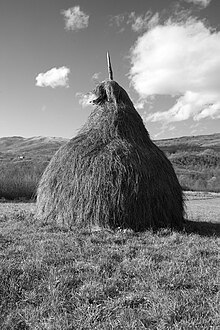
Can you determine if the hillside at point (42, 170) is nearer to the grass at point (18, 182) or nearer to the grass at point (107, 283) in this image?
the grass at point (18, 182)

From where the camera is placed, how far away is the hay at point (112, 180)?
8.67 m

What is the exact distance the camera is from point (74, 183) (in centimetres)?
904

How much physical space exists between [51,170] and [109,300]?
20.3 feet

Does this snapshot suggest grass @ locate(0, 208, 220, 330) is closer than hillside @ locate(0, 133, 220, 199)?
Yes

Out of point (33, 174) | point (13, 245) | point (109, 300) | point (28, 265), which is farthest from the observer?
point (33, 174)

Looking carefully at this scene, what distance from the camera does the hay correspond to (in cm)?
867

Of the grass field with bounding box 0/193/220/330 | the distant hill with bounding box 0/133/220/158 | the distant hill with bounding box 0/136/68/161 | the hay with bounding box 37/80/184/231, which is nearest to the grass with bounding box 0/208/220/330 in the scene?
the grass field with bounding box 0/193/220/330

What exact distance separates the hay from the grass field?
1098mm

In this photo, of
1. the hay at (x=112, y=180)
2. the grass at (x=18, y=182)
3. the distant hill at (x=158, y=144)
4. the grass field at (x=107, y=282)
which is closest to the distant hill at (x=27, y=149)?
the distant hill at (x=158, y=144)

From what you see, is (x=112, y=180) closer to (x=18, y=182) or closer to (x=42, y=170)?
(x=18, y=182)

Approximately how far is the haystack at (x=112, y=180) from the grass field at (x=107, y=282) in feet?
3.65

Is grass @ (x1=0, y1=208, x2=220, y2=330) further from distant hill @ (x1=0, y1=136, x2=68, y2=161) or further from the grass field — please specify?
distant hill @ (x1=0, y1=136, x2=68, y2=161)

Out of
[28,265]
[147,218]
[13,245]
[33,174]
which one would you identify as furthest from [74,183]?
[33,174]

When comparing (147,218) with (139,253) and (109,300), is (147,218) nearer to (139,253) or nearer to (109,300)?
(139,253)
